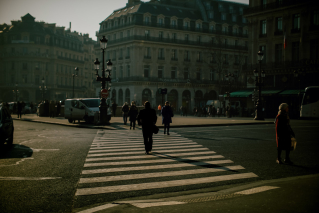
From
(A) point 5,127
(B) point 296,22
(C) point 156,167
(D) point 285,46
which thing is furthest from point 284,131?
(B) point 296,22

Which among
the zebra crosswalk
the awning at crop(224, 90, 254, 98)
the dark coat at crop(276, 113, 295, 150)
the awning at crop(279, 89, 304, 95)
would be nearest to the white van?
the zebra crosswalk

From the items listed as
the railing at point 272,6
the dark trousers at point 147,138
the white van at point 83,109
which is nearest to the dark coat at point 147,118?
the dark trousers at point 147,138

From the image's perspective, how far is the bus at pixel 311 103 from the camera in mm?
36625

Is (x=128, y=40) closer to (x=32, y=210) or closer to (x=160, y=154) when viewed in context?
(x=160, y=154)

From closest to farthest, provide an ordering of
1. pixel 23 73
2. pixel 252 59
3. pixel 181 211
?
pixel 181 211 < pixel 252 59 < pixel 23 73

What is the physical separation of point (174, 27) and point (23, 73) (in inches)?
1711

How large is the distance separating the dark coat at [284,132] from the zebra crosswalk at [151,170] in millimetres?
→ 1391

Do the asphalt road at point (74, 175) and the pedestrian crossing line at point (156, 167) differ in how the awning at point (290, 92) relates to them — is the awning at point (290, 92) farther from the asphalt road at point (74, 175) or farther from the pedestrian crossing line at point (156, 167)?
the pedestrian crossing line at point (156, 167)

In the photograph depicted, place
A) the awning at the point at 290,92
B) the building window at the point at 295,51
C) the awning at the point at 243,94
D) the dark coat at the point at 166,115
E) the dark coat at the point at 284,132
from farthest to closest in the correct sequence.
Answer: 1. the awning at the point at 243,94
2. the building window at the point at 295,51
3. the awning at the point at 290,92
4. the dark coat at the point at 166,115
5. the dark coat at the point at 284,132

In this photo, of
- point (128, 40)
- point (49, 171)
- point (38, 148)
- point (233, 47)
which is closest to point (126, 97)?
point (128, 40)

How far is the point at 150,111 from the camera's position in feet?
40.9

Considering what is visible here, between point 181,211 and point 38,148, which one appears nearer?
point 181,211

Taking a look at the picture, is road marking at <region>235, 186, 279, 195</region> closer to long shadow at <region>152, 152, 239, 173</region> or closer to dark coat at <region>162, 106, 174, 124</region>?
long shadow at <region>152, 152, 239, 173</region>

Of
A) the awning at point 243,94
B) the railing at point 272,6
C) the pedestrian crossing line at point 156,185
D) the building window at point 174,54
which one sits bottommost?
the pedestrian crossing line at point 156,185
